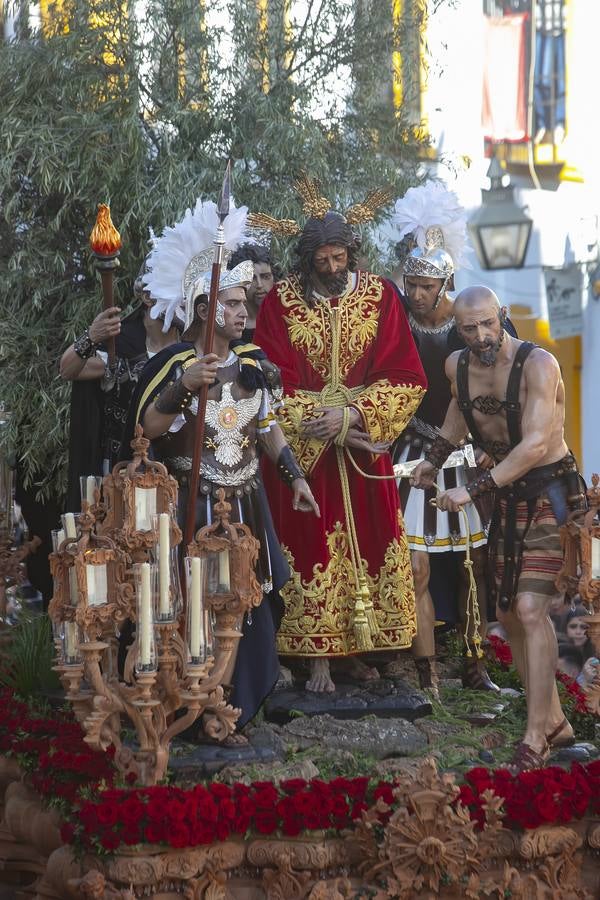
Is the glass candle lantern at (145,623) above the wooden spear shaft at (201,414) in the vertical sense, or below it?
below

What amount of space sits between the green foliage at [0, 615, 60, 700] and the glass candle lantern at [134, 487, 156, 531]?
5.98 ft

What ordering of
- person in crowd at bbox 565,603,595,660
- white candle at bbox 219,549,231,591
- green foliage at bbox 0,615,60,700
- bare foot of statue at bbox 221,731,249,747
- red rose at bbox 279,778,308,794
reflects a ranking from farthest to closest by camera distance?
1. person in crowd at bbox 565,603,595,660
2. green foliage at bbox 0,615,60,700
3. bare foot of statue at bbox 221,731,249,747
4. white candle at bbox 219,549,231,591
5. red rose at bbox 279,778,308,794

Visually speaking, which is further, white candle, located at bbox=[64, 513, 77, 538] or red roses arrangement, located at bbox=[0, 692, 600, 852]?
white candle, located at bbox=[64, 513, 77, 538]

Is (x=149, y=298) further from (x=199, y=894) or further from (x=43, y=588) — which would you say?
(x=199, y=894)

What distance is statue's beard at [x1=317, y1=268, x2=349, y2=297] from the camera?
25.7ft

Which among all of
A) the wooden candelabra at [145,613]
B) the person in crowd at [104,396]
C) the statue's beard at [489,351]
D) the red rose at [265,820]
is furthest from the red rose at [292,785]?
the person in crowd at [104,396]

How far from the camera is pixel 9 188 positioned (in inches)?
380

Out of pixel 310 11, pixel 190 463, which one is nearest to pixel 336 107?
pixel 310 11

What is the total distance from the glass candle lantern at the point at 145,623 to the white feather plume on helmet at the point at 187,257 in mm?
1412

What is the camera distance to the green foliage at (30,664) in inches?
322

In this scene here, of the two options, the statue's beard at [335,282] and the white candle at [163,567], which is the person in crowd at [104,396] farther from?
the white candle at [163,567]

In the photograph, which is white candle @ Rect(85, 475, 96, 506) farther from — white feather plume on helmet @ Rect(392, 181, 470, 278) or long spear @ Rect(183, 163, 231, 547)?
white feather plume on helmet @ Rect(392, 181, 470, 278)

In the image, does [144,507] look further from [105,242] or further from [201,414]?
[105,242]

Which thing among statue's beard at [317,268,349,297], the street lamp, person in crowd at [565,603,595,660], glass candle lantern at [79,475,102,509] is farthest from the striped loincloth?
the street lamp
